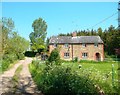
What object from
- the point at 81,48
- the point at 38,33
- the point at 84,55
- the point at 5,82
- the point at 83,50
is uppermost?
the point at 38,33

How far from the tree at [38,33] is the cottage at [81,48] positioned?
17191 millimetres

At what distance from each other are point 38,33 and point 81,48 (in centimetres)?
2458

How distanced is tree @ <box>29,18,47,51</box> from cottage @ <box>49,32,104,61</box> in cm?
1719

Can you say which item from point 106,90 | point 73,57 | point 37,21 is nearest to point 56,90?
point 106,90

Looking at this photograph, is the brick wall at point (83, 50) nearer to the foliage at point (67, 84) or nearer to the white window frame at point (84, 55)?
the white window frame at point (84, 55)

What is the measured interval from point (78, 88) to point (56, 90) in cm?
128

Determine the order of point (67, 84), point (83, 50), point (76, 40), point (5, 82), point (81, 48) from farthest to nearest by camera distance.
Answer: point (76, 40), point (81, 48), point (83, 50), point (5, 82), point (67, 84)

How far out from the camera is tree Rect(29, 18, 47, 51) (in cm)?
7558

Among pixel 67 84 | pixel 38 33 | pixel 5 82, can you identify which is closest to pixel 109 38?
pixel 38 33

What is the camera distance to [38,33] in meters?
78.9

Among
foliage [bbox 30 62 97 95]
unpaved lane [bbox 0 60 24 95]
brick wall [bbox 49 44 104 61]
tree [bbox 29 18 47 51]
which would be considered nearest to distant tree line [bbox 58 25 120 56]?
brick wall [bbox 49 44 104 61]

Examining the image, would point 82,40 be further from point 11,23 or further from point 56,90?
point 56,90

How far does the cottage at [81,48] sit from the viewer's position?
2229 inches

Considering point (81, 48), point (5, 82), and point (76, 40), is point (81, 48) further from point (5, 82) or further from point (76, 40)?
point (5, 82)
